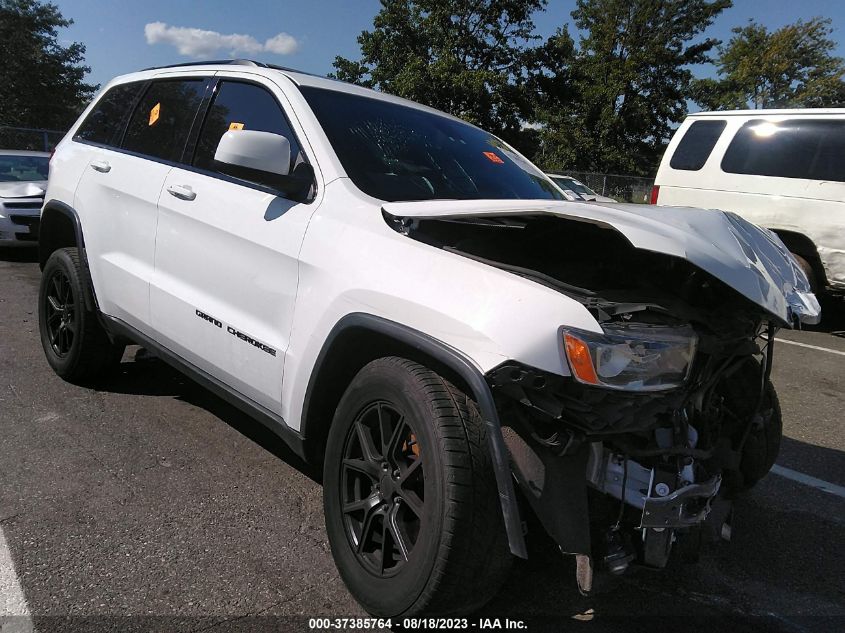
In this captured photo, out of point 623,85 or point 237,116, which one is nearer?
point 237,116

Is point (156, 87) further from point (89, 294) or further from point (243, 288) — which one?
point (243, 288)

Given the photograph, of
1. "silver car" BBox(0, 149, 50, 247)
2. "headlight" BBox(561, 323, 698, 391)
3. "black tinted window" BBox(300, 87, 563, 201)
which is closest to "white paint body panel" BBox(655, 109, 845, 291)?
"black tinted window" BBox(300, 87, 563, 201)

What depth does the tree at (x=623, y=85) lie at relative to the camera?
3528 centimetres

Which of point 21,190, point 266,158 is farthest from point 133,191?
point 21,190

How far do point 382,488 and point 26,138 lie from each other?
21660mm

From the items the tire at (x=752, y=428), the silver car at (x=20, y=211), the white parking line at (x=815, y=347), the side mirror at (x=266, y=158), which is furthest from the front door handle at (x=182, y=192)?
the silver car at (x=20, y=211)

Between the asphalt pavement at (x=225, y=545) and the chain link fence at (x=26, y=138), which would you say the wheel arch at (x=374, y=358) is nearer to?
the asphalt pavement at (x=225, y=545)

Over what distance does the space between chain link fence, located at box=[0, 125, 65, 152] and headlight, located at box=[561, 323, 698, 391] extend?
2118 cm

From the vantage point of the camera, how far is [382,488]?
2.17m

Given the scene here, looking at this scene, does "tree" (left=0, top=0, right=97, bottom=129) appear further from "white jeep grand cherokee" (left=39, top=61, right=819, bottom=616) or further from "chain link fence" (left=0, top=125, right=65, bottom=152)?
"white jeep grand cherokee" (left=39, top=61, right=819, bottom=616)

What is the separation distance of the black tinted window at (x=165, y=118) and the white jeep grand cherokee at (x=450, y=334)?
15 cm

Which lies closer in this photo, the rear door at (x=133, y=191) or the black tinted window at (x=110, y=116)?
the rear door at (x=133, y=191)

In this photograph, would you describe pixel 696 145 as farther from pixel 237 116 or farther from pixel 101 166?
pixel 101 166

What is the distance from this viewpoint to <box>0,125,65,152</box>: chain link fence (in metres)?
19.0
